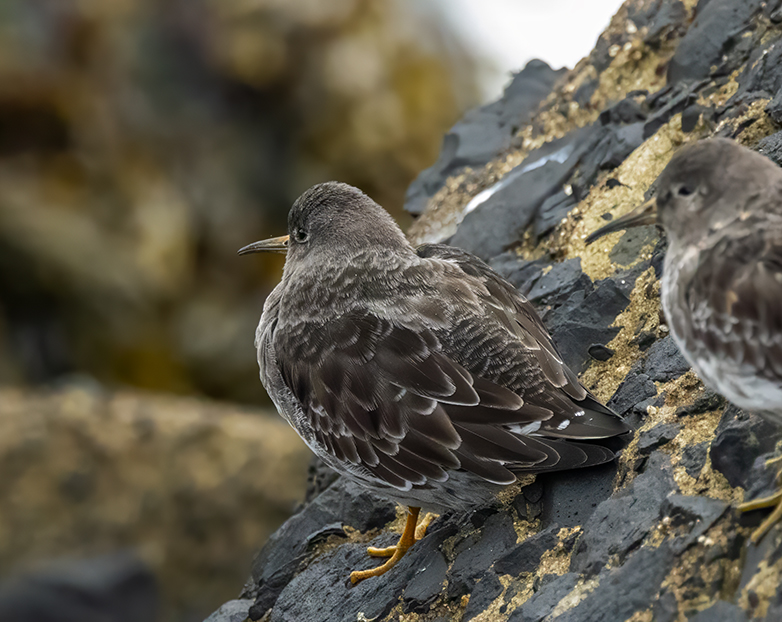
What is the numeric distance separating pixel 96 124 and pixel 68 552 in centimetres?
775

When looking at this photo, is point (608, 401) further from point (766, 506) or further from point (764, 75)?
point (764, 75)

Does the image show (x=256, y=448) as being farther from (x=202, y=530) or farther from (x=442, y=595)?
(x=442, y=595)

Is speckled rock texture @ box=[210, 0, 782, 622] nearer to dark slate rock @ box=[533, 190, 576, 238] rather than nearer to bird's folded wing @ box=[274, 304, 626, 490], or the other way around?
dark slate rock @ box=[533, 190, 576, 238]

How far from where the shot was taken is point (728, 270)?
11.4 feet

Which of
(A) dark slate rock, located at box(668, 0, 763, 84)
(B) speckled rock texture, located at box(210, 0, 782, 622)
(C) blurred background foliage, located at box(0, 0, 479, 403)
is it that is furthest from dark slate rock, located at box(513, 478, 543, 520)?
(C) blurred background foliage, located at box(0, 0, 479, 403)

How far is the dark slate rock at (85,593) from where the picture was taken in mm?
11875

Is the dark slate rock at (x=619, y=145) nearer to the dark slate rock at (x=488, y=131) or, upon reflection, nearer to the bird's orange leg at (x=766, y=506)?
the dark slate rock at (x=488, y=131)

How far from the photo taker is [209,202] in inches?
622

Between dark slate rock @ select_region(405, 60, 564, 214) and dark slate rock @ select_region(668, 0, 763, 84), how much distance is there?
1.74 m

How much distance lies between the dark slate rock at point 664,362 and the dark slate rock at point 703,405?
32cm

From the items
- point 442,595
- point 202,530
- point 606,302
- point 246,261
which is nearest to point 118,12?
point 246,261

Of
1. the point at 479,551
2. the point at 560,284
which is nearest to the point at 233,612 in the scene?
the point at 479,551

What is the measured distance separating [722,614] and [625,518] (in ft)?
2.59

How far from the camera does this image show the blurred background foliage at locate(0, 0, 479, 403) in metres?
14.8
